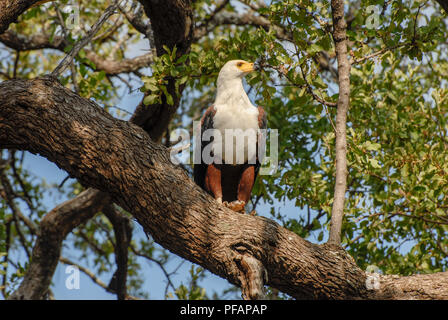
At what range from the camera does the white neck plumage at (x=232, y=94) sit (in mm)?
4461

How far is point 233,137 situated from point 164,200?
4.39 ft

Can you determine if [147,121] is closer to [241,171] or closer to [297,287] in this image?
[241,171]

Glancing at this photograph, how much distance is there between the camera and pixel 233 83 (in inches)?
177

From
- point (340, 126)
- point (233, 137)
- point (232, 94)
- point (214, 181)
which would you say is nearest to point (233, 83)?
point (232, 94)

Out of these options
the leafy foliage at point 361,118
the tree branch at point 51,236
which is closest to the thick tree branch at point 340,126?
the leafy foliage at point 361,118

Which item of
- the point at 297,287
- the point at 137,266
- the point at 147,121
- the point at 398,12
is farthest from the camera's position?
the point at 137,266

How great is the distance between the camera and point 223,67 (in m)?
4.61

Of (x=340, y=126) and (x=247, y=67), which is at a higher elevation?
(x=247, y=67)

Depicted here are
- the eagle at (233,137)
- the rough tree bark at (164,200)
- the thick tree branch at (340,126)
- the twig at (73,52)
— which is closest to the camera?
the rough tree bark at (164,200)

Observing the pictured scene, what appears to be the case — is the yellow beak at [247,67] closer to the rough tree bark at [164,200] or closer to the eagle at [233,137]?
the eagle at [233,137]

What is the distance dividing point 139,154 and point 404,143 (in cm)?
312

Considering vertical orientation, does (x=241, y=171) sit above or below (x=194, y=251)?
above

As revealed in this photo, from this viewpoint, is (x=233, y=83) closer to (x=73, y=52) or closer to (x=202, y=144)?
(x=202, y=144)
